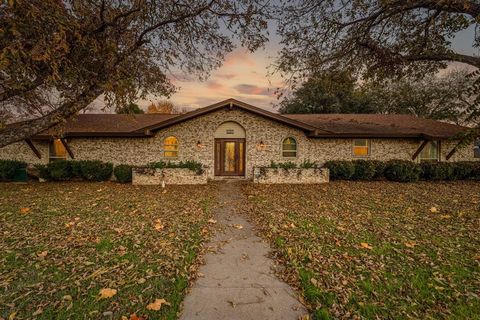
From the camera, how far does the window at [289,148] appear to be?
14.9 m

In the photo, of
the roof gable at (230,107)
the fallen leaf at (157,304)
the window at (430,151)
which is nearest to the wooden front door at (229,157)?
the roof gable at (230,107)

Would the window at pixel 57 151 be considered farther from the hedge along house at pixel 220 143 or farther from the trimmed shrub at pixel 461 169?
the trimmed shrub at pixel 461 169

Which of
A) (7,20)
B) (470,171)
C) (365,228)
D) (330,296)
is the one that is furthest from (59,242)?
(470,171)

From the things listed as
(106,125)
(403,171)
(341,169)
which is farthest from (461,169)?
(106,125)

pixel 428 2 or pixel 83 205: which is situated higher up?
pixel 428 2

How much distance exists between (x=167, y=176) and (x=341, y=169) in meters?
10.1

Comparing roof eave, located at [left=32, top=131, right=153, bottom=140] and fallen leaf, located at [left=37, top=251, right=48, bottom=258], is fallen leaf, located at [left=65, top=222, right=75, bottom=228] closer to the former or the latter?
fallen leaf, located at [left=37, top=251, right=48, bottom=258]

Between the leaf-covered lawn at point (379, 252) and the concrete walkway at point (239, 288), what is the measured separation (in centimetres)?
31

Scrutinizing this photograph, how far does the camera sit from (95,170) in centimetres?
1330

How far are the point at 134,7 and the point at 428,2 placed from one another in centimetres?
976

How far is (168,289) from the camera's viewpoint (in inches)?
131

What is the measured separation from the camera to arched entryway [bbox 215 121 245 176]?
14.7 metres

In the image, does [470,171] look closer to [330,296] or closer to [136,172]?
[330,296]

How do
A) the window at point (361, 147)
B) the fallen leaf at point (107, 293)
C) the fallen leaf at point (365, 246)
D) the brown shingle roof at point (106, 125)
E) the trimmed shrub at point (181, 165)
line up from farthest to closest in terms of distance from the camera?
the window at point (361, 147) → the brown shingle roof at point (106, 125) → the trimmed shrub at point (181, 165) → the fallen leaf at point (365, 246) → the fallen leaf at point (107, 293)
